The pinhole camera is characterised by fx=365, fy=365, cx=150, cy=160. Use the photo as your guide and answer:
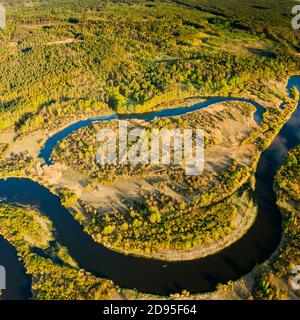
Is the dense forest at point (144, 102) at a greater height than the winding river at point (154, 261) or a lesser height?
greater

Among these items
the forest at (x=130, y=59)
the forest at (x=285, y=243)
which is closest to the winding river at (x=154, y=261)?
the forest at (x=285, y=243)

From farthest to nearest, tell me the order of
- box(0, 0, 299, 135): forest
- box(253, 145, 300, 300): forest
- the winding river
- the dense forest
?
box(0, 0, 299, 135): forest → the dense forest → the winding river → box(253, 145, 300, 300): forest

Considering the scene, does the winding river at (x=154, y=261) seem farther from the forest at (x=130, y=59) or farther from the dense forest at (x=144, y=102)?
the forest at (x=130, y=59)

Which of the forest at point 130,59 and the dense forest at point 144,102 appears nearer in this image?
the dense forest at point 144,102

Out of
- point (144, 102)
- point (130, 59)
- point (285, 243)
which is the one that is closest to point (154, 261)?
point (285, 243)

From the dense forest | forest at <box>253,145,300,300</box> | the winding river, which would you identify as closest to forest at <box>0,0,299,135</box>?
the dense forest

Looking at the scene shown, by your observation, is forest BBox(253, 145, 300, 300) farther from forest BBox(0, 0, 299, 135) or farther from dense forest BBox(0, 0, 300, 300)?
forest BBox(0, 0, 299, 135)

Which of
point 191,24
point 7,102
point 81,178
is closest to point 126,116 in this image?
point 81,178

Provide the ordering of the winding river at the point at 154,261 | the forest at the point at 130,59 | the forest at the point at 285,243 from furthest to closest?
the forest at the point at 130,59 < the winding river at the point at 154,261 < the forest at the point at 285,243

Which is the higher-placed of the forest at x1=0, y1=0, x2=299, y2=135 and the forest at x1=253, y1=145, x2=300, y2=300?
the forest at x1=0, y1=0, x2=299, y2=135

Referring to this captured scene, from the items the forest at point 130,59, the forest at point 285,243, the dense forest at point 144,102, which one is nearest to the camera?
the forest at point 285,243
